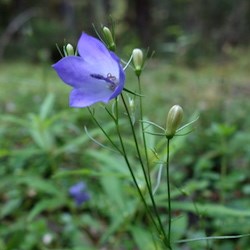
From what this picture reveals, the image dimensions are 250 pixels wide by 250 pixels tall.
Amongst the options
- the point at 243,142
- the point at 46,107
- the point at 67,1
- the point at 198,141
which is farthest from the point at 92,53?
the point at 67,1

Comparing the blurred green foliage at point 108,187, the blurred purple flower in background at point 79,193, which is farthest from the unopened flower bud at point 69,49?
the blurred purple flower in background at point 79,193

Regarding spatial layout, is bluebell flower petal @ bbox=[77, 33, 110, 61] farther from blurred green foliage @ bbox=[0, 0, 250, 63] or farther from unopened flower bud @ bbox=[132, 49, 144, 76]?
blurred green foliage @ bbox=[0, 0, 250, 63]

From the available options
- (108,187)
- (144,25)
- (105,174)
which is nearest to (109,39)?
(105,174)

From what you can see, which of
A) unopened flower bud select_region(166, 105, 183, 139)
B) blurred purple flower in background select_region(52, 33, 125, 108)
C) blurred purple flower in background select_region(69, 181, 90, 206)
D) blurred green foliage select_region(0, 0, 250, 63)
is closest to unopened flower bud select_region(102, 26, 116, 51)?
blurred purple flower in background select_region(52, 33, 125, 108)

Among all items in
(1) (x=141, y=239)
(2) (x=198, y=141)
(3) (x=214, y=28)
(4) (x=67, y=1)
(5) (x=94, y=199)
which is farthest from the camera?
(4) (x=67, y=1)

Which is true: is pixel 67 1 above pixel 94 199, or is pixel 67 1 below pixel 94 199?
above

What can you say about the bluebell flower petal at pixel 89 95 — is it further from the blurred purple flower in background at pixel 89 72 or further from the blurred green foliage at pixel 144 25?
the blurred green foliage at pixel 144 25

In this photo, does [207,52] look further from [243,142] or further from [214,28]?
[243,142]
